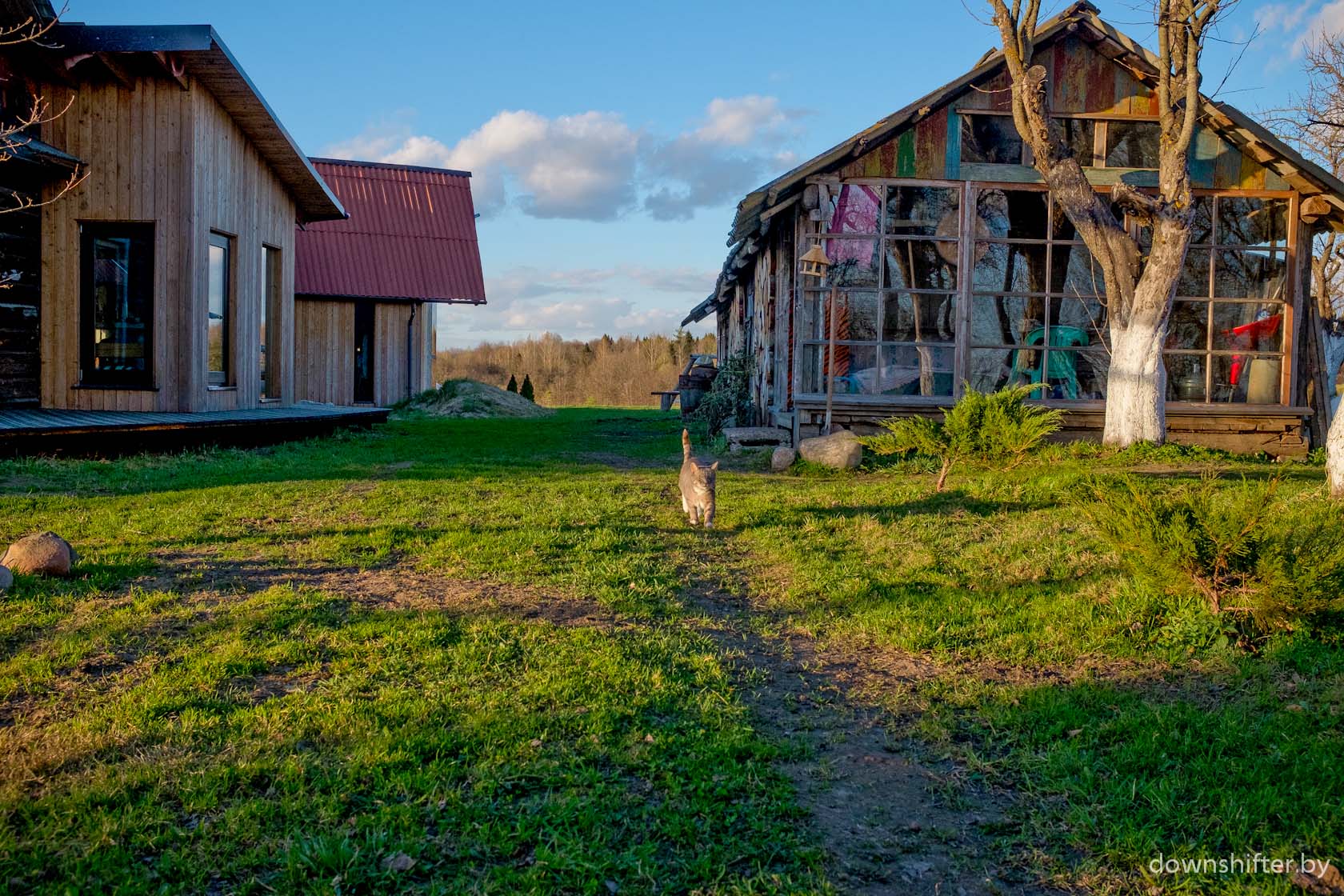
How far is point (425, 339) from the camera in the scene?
24875 mm

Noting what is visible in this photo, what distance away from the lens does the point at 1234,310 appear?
571 inches

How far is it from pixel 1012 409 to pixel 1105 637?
13.6ft

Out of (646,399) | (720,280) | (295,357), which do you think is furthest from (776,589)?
(646,399)

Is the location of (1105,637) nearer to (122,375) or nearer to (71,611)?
(71,611)

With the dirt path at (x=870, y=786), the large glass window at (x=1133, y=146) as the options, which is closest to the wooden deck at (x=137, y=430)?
the dirt path at (x=870, y=786)

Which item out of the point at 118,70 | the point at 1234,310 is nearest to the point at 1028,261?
the point at 1234,310

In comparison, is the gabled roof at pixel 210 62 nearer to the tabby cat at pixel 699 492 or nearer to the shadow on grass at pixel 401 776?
the tabby cat at pixel 699 492

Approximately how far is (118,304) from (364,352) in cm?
1129

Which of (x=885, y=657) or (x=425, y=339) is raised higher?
(x=425, y=339)

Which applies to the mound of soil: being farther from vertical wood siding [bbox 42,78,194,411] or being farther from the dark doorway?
vertical wood siding [bbox 42,78,194,411]

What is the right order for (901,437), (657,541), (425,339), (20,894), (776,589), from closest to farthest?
(20,894)
(776,589)
(657,541)
(901,437)
(425,339)

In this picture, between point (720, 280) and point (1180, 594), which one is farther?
point (720, 280)

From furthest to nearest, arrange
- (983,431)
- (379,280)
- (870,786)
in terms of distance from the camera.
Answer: (379,280) < (983,431) < (870,786)

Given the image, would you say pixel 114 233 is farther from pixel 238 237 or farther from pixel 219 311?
pixel 238 237
